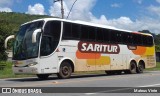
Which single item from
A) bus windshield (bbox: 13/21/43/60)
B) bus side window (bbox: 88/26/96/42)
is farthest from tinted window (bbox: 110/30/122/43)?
bus windshield (bbox: 13/21/43/60)

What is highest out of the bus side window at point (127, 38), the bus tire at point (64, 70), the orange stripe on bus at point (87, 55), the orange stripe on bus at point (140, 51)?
the bus side window at point (127, 38)

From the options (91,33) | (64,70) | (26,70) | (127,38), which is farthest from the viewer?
(127,38)

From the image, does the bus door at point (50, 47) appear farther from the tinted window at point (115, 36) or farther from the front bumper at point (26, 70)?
the tinted window at point (115, 36)

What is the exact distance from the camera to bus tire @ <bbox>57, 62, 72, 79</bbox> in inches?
844

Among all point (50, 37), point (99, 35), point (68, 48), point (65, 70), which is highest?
point (99, 35)

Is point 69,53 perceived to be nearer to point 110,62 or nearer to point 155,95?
point 110,62

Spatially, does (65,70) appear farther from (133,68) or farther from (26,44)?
(133,68)

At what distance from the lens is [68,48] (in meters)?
22.0

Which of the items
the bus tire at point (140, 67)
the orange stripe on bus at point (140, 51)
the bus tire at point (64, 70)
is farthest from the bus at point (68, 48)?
the bus tire at point (140, 67)

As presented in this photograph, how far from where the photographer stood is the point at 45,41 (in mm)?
20406

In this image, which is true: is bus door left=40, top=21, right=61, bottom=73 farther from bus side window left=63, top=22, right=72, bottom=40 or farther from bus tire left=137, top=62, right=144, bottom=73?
bus tire left=137, top=62, right=144, bottom=73

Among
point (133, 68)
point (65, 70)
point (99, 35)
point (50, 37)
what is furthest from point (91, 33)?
point (133, 68)

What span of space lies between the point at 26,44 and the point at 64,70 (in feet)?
9.04

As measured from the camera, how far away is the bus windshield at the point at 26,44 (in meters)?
20.1
